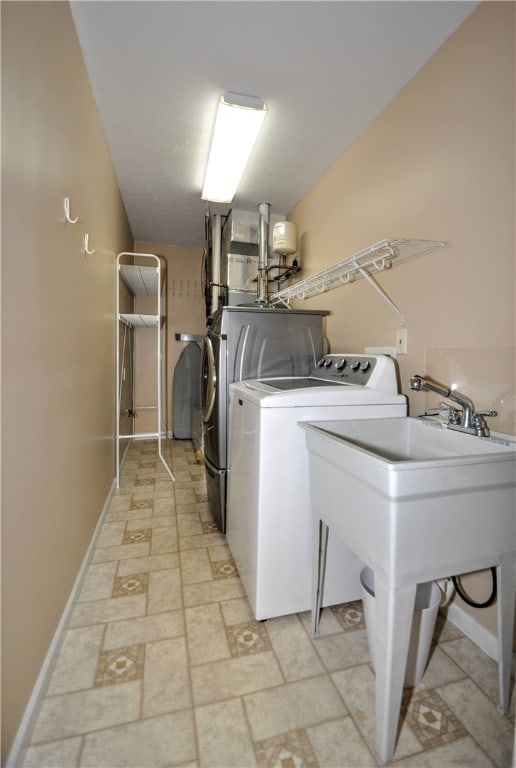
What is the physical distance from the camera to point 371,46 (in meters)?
1.66

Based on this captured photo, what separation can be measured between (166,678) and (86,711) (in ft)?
0.84

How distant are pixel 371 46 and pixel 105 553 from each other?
118 inches

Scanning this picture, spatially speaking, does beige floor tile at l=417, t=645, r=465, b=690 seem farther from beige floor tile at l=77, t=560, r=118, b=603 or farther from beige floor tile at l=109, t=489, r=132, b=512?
beige floor tile at l=109, t=489, r=132, b=512

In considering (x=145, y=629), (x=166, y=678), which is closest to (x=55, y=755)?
(x=166, y=678)

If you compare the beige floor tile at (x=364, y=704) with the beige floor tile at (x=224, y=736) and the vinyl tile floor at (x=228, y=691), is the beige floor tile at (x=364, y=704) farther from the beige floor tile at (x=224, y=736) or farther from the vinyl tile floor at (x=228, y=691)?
the beige floor tile at (x=224, y=736)

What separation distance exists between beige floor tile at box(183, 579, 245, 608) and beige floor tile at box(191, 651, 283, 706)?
354 millimetres

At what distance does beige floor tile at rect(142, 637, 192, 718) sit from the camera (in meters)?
1.14

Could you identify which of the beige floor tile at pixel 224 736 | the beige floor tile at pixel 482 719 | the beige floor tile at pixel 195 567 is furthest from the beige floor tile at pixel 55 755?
the beige floor tile at pixel 482 719

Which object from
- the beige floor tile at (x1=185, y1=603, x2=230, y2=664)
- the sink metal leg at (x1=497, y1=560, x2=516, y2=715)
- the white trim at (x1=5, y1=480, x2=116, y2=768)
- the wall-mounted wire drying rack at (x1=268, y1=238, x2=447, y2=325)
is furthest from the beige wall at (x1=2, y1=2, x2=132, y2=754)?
the sink metal leg at (x1=497, y1=560, x2=516, y2=715)

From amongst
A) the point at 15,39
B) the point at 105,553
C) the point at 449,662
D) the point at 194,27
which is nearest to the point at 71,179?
the point at 15,39

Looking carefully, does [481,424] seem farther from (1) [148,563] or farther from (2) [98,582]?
(2) [98,582]

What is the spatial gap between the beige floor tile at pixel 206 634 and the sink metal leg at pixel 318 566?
1.23 feet

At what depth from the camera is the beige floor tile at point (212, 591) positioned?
1.64m

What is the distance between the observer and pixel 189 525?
2346 mm
